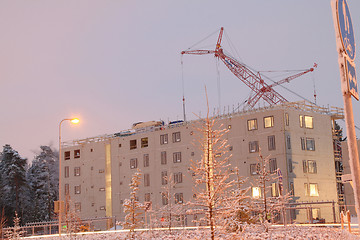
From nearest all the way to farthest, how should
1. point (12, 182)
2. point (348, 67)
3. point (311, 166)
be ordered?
point (348, 67), point (311, 166), point (12, 182)

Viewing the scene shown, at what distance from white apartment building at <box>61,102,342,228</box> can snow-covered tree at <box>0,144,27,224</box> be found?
560 inches

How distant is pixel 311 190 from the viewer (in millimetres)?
60000

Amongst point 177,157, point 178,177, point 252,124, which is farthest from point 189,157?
point 252,124

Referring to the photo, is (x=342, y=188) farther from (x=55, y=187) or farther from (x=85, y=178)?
(x=55, y=187)

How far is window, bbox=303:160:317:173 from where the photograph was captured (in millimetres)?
60388

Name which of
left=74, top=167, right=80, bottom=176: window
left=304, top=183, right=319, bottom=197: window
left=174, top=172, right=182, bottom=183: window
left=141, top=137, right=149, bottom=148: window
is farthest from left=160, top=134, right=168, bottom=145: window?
left=304, top=183, right=319, bottom=197: window

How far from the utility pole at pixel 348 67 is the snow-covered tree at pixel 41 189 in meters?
92.9

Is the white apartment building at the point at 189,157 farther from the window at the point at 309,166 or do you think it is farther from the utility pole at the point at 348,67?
the utility pole at the point at 348,67

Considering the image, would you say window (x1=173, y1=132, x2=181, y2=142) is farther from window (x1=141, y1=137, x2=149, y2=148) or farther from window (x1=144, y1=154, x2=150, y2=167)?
window (x1=144, y1=154, x2=150, y2=167)

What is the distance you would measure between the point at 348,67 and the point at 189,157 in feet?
199

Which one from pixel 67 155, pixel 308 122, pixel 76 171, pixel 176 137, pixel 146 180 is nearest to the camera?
pixel 308 122

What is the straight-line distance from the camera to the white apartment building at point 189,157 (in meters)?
59.6

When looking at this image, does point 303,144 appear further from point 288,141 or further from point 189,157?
point 189,157

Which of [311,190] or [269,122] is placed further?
[269,122]
